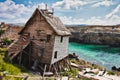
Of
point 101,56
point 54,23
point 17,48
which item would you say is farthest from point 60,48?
point 101,56

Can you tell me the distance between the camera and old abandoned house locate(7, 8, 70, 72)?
31906mm

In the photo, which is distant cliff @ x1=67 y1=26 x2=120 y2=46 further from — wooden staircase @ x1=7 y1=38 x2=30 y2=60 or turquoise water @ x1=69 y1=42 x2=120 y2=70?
wooden staircase @ x1=7 y1=38 x2=30 y2=60

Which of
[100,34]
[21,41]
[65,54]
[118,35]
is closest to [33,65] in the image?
[21,41]

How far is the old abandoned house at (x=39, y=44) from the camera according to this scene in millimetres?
31906

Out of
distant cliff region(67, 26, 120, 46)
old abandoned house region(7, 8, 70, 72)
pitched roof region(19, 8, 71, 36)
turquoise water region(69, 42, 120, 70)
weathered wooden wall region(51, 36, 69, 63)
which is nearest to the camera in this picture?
old abandoned house region(7, 8, 70, 72)

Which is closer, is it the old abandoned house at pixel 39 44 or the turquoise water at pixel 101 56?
the old abandoned house at pixel 39 44

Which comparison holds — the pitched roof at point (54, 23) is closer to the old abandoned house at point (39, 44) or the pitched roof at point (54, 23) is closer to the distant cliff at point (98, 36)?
the old abandoned house at point (39, 44)

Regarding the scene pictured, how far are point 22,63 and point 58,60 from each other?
5199mm

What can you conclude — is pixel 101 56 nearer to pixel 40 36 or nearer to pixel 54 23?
pixel 54 23

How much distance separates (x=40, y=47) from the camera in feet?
107

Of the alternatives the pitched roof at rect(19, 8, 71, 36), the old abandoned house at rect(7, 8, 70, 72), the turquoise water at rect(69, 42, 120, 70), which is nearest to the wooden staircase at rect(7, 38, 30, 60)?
the old abandoned house at rect(7, 8, 70, 72)

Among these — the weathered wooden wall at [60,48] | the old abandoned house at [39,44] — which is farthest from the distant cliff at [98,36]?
the old abandoned house at [39,44]

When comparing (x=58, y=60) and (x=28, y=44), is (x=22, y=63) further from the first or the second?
(x=58, y=60)

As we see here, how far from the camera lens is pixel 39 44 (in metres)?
32.7
